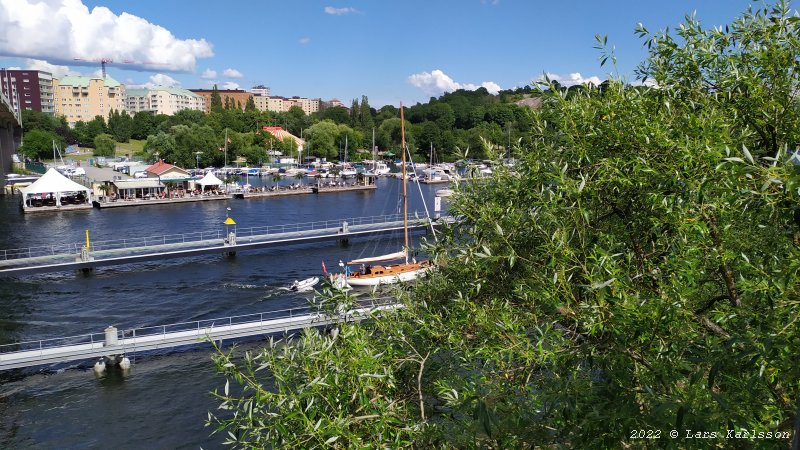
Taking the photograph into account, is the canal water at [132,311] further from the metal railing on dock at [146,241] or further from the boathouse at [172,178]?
the boathouse at [172,178]

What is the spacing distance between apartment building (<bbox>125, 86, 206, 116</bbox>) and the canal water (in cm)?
11969

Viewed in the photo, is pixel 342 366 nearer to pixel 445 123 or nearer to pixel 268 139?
pixel 268 139

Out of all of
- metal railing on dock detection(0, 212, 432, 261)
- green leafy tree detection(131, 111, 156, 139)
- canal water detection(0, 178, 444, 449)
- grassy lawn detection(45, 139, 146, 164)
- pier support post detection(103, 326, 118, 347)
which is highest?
green leafy tree detection(131, 111, 156, 139)

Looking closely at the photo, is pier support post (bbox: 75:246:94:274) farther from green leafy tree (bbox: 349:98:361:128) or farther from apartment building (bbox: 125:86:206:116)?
apartment building (bbox: 125:86:206:116)

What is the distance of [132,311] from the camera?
2255 centimetres

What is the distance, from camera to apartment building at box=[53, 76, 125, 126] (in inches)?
5763

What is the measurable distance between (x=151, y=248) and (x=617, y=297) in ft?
94.9

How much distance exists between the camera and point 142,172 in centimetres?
6469

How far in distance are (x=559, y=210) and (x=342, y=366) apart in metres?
2.41

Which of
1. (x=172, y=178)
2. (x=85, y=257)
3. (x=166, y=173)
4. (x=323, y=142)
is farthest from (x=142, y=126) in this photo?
(x=85, y=257)

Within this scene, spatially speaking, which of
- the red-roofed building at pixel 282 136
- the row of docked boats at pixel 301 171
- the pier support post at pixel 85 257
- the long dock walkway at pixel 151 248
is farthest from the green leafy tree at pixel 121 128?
the pier support post at pixel 85 257

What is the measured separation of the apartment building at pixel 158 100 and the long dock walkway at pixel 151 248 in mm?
129307

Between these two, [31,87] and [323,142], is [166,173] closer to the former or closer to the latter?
[323,142]

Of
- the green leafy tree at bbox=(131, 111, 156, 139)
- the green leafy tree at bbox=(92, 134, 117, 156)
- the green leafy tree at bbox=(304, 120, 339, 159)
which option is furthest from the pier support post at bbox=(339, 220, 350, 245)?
the green leafy tree at bbox=(131, 111, 156, 139)
